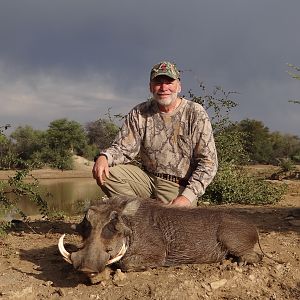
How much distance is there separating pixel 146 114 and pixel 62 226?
6.52 feet

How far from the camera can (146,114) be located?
5156mm

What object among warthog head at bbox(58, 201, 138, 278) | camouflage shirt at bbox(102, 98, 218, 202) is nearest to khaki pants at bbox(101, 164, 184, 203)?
camouflage shirt at bbox(102, 98, 218, 202)

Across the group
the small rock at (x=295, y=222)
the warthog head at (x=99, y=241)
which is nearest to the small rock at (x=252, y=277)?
the warthog head at (x=99, y=241)

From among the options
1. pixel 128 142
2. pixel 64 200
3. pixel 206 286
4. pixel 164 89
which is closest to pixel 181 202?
pixel 206 286

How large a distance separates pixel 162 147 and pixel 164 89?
606mm

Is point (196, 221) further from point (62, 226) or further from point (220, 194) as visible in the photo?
point (220, 194)

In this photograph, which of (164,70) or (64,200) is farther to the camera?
(64,200)

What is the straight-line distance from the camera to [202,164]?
15.6 ft

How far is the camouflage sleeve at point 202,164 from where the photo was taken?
4598 millimetres

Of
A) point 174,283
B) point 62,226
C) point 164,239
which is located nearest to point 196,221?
point 164,239

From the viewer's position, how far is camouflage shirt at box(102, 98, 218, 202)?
4.84 metres

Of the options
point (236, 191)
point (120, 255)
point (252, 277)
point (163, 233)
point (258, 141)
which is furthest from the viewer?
point (258, 141)

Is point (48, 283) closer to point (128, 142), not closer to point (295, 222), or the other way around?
point (128, 142)

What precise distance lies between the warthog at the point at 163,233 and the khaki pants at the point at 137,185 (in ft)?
2.50
